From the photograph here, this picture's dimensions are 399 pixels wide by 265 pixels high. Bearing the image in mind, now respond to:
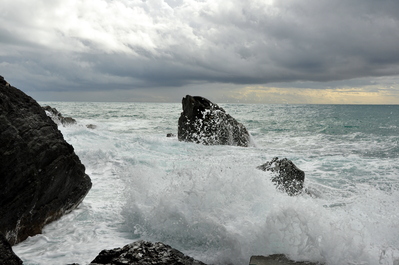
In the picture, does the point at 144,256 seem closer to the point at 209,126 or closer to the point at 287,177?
the point at 287,177

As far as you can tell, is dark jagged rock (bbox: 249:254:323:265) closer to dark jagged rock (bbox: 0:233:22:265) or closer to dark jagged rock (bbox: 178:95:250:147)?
dark jagged rock (bbox: 0:233:22:265)

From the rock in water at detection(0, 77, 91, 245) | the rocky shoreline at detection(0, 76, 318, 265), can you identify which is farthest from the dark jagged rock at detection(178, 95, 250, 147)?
the rock in water at detection(0, 77, 91, 245)

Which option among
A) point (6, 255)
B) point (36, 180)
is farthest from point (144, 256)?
point (36, 180)

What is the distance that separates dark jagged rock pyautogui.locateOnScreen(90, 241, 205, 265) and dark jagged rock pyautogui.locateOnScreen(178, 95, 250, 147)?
11782mm

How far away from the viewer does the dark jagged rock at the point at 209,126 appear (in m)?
15.2

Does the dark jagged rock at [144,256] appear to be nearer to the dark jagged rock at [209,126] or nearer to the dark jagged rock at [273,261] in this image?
the dark jagged rock at [273,261]

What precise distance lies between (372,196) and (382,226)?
7.33ft

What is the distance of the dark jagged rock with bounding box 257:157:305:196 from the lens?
7363 mm

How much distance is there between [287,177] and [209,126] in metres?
8.06

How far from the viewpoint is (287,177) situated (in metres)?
7.64

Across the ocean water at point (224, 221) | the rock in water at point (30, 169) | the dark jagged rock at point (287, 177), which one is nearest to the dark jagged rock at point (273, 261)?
the ocean water at point (224, 221)

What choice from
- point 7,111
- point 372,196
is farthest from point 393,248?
point 7,111

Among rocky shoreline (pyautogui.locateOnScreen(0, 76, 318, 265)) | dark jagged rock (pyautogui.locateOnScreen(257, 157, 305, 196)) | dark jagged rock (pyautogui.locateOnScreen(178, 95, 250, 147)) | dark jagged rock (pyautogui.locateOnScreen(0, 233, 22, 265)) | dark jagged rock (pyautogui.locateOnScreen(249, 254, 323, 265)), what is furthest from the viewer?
dark jagged rock (pyautogui.locateOnScreen(178, 95, 250, 147))

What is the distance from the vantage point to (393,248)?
4.20m
